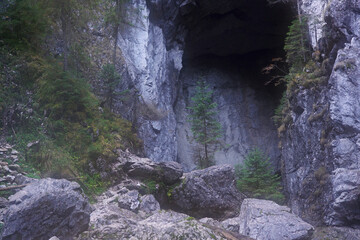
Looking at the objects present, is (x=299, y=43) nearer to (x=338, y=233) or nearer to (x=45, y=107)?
(x=338, y=233)

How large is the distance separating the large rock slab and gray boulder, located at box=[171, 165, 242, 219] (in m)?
1.88

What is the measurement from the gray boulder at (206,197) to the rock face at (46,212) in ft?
16.1

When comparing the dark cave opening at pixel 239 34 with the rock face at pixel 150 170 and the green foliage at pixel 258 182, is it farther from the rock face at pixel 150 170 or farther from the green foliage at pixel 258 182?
the rock face at pixel 150 170

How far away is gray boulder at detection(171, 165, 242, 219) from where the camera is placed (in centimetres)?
1002

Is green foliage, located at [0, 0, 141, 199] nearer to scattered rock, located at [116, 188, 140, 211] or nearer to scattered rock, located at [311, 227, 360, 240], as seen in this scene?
scattered rock, located at [116, 188, 140, 211]

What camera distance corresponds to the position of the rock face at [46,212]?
4648mm

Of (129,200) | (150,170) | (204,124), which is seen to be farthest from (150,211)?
(204,124)

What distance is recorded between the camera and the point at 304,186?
10578 mm

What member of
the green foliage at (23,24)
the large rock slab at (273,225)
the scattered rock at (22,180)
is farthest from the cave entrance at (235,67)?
the scattered rock at (22,180)

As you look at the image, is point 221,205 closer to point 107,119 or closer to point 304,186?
point 304,186

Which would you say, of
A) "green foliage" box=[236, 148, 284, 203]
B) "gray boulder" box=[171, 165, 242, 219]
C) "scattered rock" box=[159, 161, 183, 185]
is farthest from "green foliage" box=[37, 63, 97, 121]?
"green foliage" box=[236, 148, 284, 203]

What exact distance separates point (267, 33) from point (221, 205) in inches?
726

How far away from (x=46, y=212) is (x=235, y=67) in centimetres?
2266

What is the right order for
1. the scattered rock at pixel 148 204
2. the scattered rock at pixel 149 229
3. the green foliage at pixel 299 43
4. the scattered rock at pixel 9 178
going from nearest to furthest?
the scattered rock at pixel 149 229 → the scattered rock at pixel 9 178 → the scattered rock at pixel 148 204 → the green foliage at pixel 299 43
